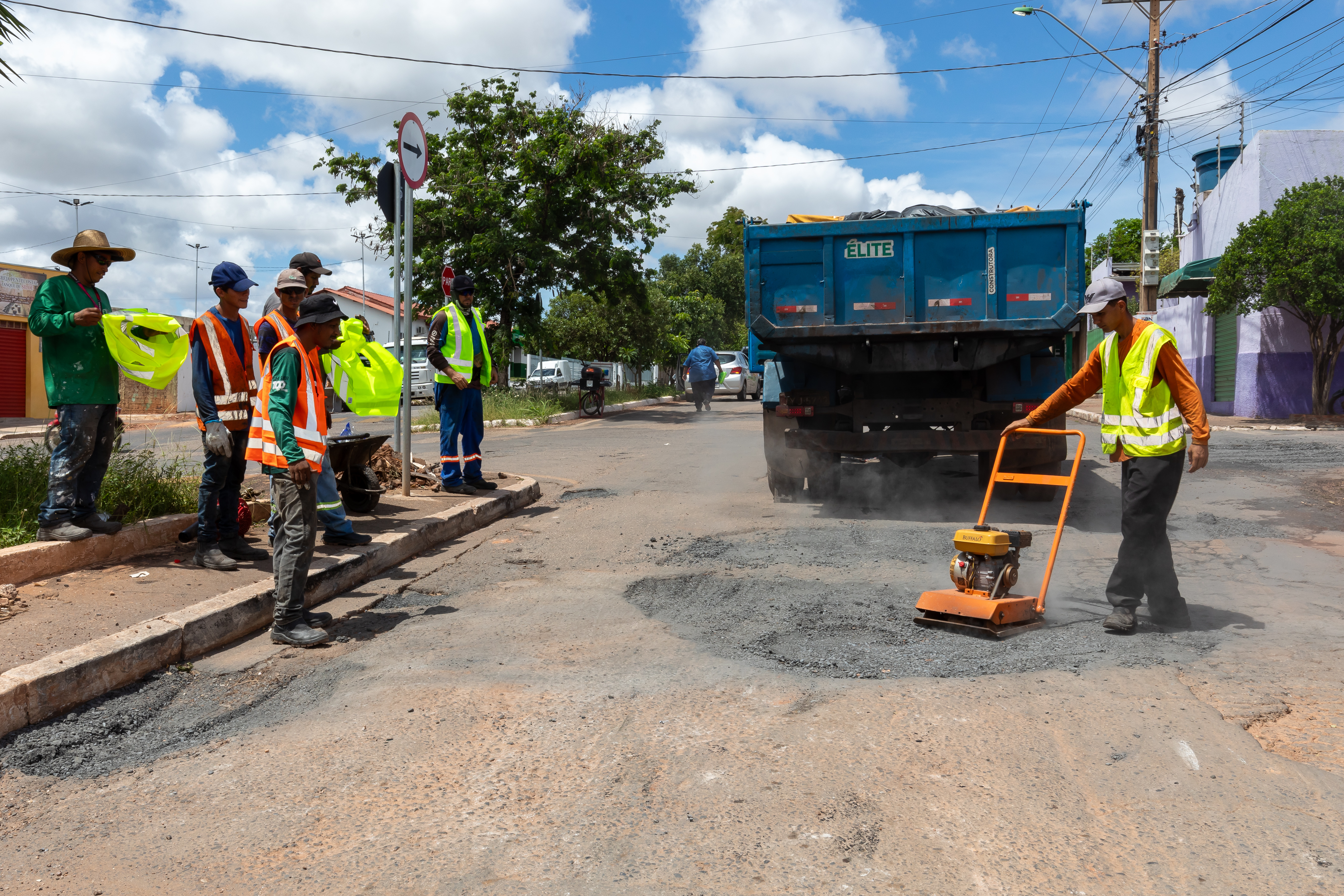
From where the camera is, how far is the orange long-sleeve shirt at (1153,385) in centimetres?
471

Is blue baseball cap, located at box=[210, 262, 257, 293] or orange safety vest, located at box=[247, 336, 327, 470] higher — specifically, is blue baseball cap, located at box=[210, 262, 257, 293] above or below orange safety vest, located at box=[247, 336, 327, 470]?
above

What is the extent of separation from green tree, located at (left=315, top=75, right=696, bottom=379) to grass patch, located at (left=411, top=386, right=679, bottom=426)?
3.67 feet

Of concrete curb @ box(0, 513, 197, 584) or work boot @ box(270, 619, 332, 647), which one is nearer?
work boot @ box(270, 619, 332, 647)

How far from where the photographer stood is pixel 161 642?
4336 mm

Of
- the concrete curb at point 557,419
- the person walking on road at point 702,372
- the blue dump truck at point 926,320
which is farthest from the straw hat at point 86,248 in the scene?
the person walking on road at point 702,372

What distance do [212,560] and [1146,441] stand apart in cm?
496

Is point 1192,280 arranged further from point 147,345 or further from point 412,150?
point 147,345

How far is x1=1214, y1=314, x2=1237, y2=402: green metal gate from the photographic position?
22141 mm

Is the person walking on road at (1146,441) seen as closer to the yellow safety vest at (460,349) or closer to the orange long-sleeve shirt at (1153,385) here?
the orange long-sleeve shirt at (1153,385)

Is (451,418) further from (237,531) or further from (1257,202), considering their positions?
(1257,202)

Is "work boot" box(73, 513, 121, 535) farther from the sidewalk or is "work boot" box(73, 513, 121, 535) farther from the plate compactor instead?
the plate compactor

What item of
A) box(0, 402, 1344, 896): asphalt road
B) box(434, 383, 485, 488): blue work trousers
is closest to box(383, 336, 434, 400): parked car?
box(434, 383, 485, 488): blue work trousers

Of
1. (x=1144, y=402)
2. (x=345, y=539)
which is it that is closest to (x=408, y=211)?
(x=345, y=539)

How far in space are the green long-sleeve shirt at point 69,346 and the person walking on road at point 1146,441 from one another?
523 cm
